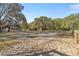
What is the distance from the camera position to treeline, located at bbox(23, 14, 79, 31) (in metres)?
2.05

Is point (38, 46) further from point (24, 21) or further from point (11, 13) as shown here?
point (11, 13)

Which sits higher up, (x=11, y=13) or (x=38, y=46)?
(x=11, y=13)

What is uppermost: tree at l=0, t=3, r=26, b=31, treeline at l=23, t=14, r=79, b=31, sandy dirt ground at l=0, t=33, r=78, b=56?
tree at l=0, t=3, r=26, b=31

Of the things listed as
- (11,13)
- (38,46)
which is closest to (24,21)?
(11,13)

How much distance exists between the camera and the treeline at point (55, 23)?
205 cm

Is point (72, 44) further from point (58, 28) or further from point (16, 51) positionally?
point (16, 51)

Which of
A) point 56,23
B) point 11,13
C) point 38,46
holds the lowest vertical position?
point 38,46

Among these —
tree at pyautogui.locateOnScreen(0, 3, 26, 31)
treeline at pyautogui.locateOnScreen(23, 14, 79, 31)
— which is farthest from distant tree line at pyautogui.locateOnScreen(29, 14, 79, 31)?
tree at pyautogui.locateOnScreen(0, 3, 26, 31)

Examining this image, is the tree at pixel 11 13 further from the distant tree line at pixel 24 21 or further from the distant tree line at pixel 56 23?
the distant tree line at pixel 56 23

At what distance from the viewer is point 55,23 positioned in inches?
81.8

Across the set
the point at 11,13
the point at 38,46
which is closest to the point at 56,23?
the point at 38,46

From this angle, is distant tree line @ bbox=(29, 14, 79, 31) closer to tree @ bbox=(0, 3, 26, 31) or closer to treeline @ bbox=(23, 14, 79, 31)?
treeline @ bbox=(23, 14, 79, 31)

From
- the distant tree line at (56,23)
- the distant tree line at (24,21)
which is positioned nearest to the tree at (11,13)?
the distant tree line at (24,21)

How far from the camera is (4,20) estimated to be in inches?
81.9
